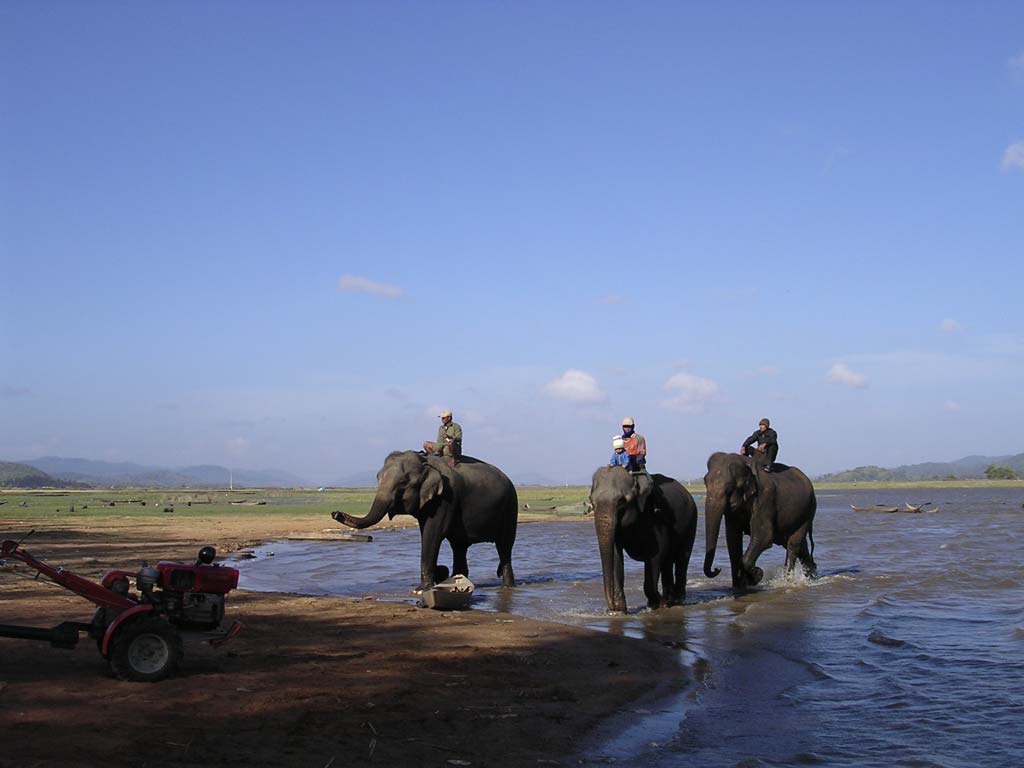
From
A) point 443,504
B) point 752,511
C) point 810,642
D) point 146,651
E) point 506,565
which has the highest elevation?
point 443,504

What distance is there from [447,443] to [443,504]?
1551 millimetres

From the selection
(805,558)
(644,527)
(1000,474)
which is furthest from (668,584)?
(1000,474)

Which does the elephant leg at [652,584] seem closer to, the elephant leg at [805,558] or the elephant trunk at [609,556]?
the elephant trunk at [609,556]

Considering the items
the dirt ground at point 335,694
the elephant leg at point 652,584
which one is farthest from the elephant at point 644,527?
the dirt ground at point 335,694

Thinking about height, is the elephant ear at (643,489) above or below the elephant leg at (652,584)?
above

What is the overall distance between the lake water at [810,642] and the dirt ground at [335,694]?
73 cm

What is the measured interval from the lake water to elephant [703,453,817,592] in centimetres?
74

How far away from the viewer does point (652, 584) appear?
56.4 feet

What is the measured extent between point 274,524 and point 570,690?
33.9m

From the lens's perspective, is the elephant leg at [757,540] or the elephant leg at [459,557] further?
the elephant leg at [459,557]

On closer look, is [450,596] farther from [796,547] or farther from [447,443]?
[796,547]

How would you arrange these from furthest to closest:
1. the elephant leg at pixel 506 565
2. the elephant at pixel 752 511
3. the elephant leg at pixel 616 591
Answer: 1. the elephant leg at pixel 506 565
2. the elephant at pixel 752 511
3. the elephant leg at pixel 616 591

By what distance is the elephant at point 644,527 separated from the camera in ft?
53.2

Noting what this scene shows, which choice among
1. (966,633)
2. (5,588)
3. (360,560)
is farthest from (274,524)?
(966,633)
